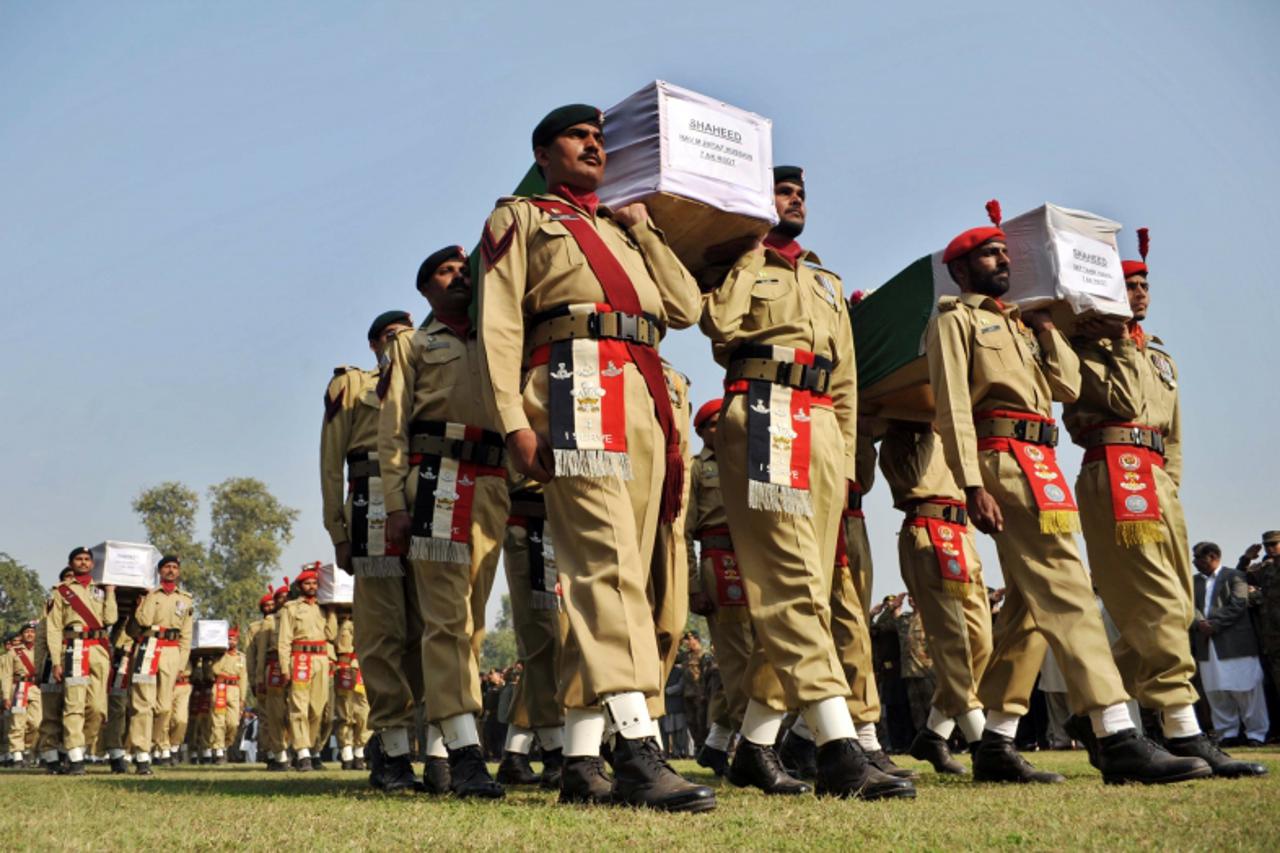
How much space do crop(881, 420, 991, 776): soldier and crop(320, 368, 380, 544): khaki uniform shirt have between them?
3.24 m

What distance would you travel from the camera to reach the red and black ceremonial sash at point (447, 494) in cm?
545

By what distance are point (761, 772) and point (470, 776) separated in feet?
4.07

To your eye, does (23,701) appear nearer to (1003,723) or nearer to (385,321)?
(385,321)

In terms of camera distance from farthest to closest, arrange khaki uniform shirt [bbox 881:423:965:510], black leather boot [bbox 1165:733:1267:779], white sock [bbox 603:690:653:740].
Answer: khaki uniform shirt [bbox 881:423:965:510], black leather boot [bbox 1165:733:1267:779], white sock [bbox 603:690:653:740]

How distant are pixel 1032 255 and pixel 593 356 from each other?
3043 millimetres

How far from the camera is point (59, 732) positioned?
1276 cm

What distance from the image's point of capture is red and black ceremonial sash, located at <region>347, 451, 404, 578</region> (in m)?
6.33

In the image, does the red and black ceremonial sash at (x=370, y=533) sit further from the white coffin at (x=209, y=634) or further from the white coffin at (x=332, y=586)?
the white coffin at (x=209, y=634)

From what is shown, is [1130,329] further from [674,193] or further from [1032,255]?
[674,193]

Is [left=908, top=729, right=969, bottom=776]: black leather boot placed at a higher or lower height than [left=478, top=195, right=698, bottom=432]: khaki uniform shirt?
lower

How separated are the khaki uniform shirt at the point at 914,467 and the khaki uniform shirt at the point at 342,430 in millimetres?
3181

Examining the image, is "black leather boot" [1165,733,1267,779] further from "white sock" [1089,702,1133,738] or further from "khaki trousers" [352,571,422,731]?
"khaki trousers" [352,571,422,731]

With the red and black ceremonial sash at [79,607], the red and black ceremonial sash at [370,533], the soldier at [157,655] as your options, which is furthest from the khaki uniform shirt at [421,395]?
the red and black ceremonial sash at [79,607]

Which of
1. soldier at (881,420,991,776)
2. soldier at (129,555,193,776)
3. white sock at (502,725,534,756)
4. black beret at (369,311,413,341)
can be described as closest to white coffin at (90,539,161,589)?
soldier at (129,555,193,776)
